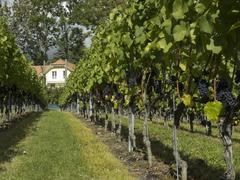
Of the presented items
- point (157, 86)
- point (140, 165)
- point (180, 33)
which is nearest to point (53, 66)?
point (157, 86)

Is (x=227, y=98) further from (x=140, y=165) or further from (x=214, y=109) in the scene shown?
(x=140, y=165)

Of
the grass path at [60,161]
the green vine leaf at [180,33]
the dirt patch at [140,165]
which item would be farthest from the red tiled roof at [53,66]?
the green vine leaf at [180,33]

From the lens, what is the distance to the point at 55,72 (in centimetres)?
10256

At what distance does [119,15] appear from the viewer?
12031 millimetres

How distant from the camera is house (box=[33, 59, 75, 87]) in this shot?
98562 millimetres

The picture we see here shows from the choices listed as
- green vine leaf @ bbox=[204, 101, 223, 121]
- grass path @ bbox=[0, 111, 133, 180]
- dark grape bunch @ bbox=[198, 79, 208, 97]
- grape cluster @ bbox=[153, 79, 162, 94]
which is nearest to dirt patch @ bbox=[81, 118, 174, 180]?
grass path @ bbox=[0, 111, 133, 180]

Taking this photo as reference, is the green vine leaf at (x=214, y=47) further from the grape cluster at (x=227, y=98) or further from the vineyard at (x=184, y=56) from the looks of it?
the grape cluster at (x=227, y=98)

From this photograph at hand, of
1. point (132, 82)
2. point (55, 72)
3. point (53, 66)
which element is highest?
point (53, 66)

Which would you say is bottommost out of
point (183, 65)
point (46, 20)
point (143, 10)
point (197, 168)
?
point (197, 168)

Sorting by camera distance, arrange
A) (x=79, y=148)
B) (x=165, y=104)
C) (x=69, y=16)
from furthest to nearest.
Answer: (x=69, y=16) < (x=165, y=104) < (x=79, y=148)

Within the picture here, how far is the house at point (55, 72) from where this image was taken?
98.6m

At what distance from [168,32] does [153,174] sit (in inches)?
270

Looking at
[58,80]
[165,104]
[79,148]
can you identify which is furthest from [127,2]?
[58,80]

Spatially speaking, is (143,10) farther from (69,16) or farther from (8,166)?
(69,16)
